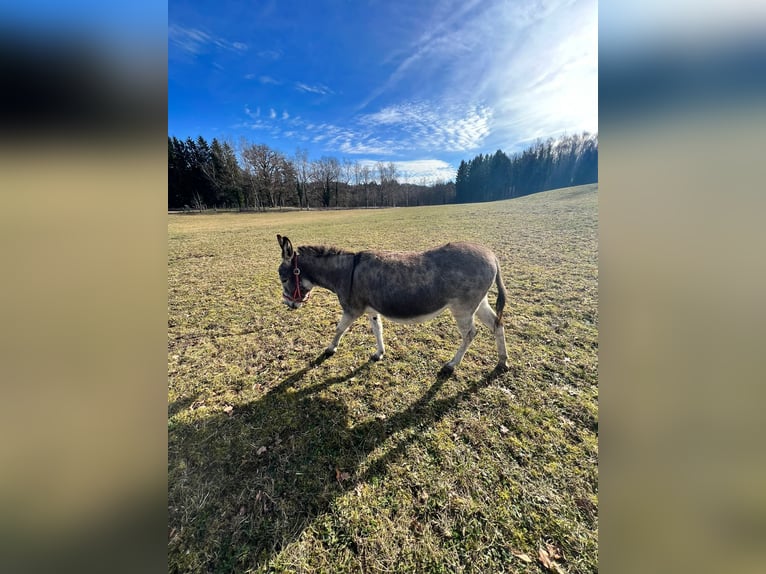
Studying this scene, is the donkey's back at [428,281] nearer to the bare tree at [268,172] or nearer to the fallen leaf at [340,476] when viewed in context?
the fallen leaf at [340,476]

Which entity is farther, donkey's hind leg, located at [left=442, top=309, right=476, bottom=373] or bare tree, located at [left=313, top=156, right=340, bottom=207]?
bare tree, located at [left=313, top=156, right=340, bottom=207]

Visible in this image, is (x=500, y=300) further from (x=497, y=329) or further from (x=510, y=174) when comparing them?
(x=510, y=174)

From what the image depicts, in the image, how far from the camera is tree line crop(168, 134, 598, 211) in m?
46.4

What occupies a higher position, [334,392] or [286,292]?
[286,292]

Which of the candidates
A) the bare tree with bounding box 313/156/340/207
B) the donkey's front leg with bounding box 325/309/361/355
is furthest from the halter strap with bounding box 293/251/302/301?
the bare tree with bounding box 313/156/340/207

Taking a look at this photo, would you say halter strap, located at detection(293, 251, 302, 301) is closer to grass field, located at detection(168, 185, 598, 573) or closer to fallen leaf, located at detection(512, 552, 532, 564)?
grass field, located at detection(168, 185, 598, 573)

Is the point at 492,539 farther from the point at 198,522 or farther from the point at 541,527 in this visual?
the point at 198,522

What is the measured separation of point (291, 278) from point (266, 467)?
3.13 m

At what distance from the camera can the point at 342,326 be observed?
218 inches

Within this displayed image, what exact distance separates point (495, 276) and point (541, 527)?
3466 millimetres

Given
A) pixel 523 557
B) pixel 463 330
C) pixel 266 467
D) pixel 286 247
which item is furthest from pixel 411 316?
pixel 523 557
